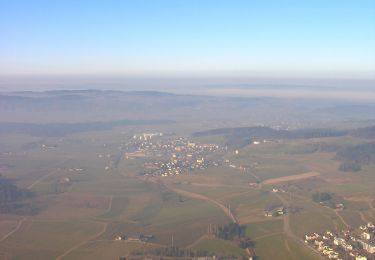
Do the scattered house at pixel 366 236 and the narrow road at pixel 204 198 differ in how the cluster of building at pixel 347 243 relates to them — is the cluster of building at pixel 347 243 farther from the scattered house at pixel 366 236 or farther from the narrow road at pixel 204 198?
the narrow road at pixel 204 198

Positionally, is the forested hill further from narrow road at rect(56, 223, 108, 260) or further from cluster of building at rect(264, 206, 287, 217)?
cluster of building at rect(264, 206, 287, 217)

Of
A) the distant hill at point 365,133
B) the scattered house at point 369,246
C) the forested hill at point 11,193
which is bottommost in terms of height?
the forested hill at point 11,193

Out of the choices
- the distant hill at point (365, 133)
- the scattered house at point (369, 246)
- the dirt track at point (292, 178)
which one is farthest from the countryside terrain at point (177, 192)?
the scattered house at point (369, 246)

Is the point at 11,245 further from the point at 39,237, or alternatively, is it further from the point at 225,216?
the point at 225,216

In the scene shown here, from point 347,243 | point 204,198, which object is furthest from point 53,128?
point 347,243

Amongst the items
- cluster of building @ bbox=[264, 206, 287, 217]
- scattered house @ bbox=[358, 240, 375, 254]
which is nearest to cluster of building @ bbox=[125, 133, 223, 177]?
cluster of building @ bbox=[264, 206, 287, 217]

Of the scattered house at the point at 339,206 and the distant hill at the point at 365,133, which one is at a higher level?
the distant hill at the point at 365,133

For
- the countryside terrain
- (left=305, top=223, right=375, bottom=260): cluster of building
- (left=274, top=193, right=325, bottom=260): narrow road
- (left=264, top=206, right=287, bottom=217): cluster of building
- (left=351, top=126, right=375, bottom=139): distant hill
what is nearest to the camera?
(left=305, top=223, right=375, bottom=260): cluster of building

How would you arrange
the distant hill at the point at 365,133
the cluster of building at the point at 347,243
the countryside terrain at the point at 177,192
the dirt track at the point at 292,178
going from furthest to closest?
1. the distant hill at the point at 365,133
2. the dirt track at the point at 292,178
3. the countryside terrain at the point at 177,192
4. the cluster of building at the point at 347,243

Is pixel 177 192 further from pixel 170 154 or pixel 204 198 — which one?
pixel 170 154
